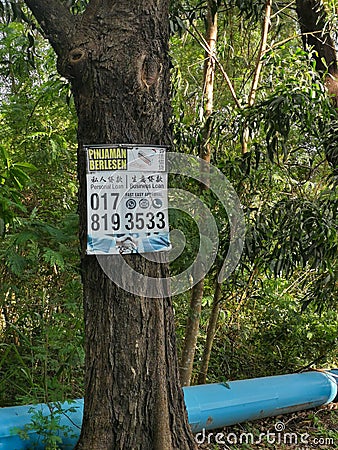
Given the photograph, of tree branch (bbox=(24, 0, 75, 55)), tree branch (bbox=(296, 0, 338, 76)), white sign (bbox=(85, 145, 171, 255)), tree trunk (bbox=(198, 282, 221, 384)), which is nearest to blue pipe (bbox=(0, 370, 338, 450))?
tree trunk (bbox=(198, 282, 221, 384))

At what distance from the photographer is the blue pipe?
10.3 ft

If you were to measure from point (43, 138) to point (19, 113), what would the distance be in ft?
1.12

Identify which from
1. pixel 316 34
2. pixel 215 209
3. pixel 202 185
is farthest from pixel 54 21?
pixel 316 34

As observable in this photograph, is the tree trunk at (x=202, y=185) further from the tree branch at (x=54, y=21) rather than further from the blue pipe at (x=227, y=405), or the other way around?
the tree branch at (x=54, y=21)

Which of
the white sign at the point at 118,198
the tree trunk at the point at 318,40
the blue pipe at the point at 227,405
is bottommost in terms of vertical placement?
the blue pipe at the point at 227,405

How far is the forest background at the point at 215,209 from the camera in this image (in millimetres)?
3613

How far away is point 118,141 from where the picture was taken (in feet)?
9.48

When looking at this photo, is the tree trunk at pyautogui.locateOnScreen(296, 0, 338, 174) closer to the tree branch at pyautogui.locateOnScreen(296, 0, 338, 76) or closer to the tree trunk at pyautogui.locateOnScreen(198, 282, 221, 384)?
the tree branch at pyautogui.locateOnScreen(296, 0, 338, 76)

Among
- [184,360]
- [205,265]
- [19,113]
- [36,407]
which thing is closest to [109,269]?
[36,407]

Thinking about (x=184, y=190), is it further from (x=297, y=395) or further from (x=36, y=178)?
(x=297, y=395)

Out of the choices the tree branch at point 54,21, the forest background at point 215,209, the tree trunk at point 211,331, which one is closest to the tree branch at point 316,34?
the forest background at point 215,209

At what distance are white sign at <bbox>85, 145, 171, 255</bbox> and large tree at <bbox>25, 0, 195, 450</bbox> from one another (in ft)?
0.17

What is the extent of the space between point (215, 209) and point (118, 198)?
132 cm

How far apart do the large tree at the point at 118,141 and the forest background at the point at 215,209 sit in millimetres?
365
